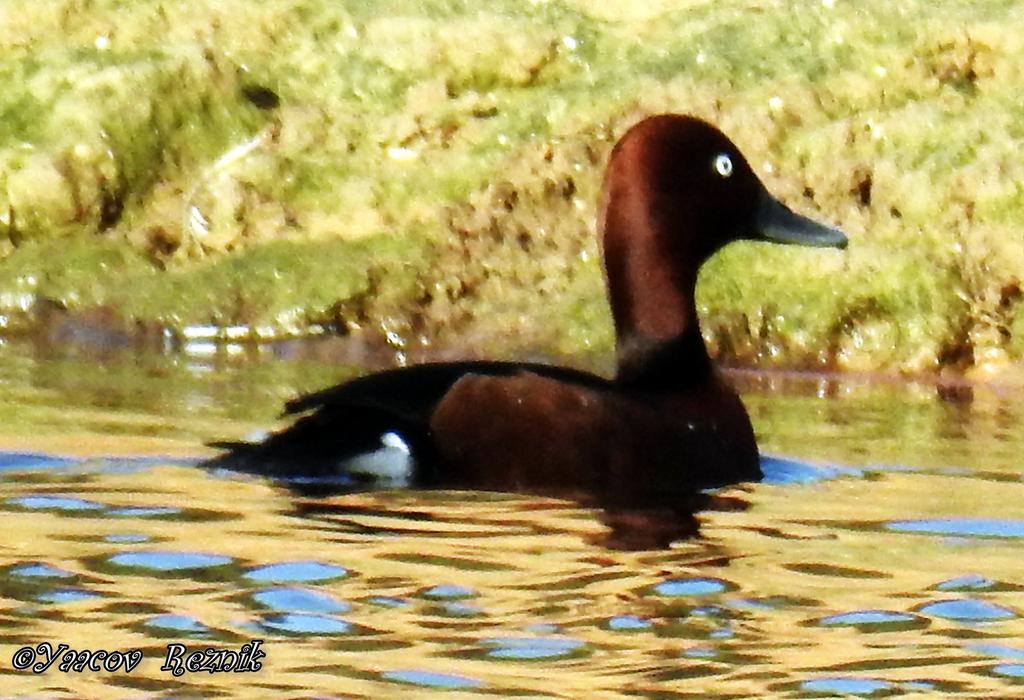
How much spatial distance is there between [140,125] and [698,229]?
4.66m

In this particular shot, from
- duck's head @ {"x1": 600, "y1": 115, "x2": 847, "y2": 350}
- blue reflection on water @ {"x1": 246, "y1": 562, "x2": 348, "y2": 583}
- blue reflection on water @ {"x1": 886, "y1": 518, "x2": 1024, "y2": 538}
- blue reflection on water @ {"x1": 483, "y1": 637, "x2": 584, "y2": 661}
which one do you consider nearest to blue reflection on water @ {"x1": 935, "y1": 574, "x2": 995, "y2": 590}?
blue reflection on water @ {"x1": 886, "y1": 518, "x2": 1024, "y2": 538}

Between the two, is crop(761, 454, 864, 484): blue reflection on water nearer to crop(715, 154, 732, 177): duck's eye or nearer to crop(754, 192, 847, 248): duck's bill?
crop(754, 192, 847, 248): duck's bill

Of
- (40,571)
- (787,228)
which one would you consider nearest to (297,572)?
(40,571)

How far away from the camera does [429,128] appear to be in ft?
35.1

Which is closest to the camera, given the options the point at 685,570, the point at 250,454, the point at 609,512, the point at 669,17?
the point at 685,570

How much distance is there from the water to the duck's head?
561 millimetres

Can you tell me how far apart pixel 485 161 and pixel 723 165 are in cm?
360

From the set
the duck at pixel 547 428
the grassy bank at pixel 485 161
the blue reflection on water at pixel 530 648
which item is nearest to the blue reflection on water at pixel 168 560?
the blue reflection on water at pixel 530 648

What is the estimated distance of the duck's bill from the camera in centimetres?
700

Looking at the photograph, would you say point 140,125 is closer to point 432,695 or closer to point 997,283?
point 997,283

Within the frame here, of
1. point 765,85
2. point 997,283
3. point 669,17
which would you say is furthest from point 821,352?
point 669,17

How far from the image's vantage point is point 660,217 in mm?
6660

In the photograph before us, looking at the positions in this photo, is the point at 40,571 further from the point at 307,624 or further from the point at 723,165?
the point at 723,165

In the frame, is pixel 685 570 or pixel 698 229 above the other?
pixel 698 229
